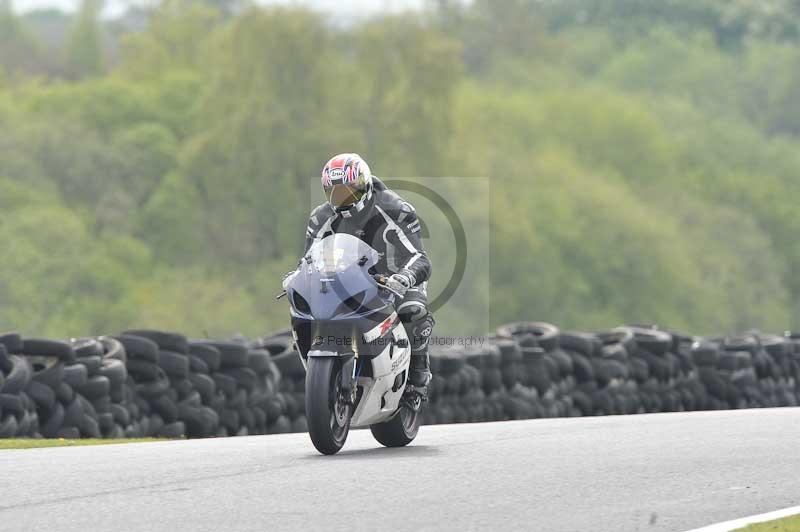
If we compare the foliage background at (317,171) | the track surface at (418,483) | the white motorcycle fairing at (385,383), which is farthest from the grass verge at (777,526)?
the foliage background at (317,171)

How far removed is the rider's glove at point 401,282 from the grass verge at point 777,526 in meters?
3.30

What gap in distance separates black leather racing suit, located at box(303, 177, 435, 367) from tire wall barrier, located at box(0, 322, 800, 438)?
143 inches

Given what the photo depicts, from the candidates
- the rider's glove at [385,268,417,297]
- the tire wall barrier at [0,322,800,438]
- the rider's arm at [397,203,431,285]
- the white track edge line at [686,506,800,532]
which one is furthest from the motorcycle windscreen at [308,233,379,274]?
the tire wall barrier at [0,322,800,438]

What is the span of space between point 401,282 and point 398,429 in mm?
1173

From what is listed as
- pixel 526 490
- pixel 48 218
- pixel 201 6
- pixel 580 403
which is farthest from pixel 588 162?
pixel 526 490

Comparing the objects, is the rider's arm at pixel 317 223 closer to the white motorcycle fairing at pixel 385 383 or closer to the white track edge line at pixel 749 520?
the white motorcycle fairing at pixel 385 383

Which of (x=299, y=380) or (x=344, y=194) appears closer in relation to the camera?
(x=344, y=194)

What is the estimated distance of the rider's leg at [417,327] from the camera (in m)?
10.6

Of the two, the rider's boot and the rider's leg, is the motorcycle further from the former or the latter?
the rider's boot

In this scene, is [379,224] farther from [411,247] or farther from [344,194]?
[344,194]

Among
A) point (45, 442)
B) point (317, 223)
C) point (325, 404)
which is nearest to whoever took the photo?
point (325, 404)

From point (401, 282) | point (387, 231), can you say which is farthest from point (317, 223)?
point (401, 282)

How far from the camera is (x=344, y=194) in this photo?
10.3 m

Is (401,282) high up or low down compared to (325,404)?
up
